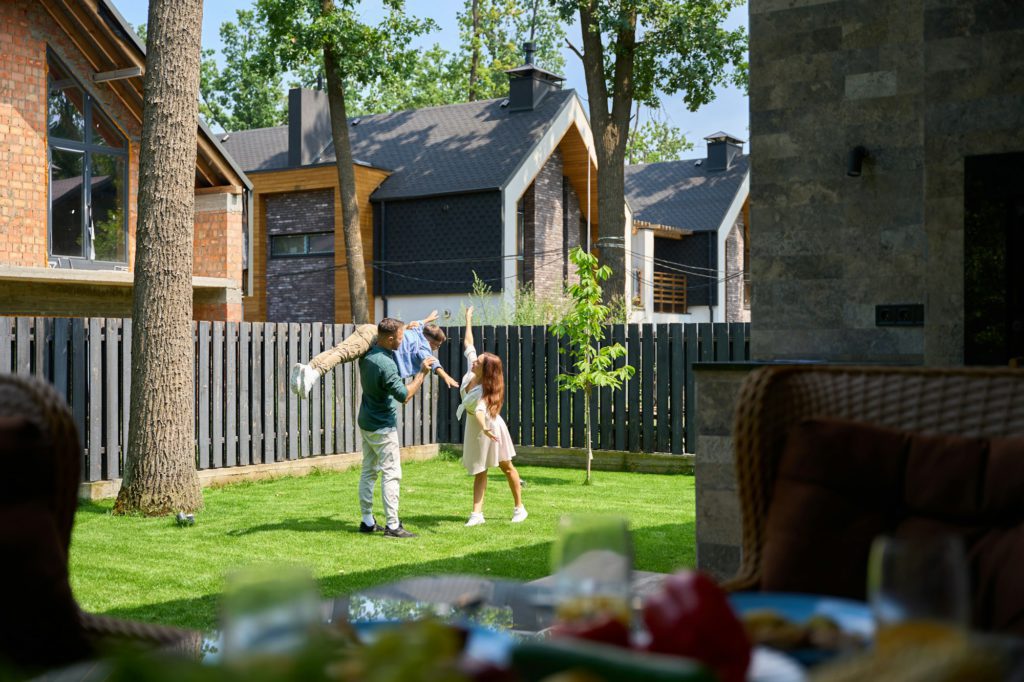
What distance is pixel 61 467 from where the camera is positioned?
224cm

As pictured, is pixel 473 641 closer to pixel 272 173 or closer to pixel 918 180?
pixel 918 180

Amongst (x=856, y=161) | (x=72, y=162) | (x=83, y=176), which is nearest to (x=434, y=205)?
(x=83, y=176)

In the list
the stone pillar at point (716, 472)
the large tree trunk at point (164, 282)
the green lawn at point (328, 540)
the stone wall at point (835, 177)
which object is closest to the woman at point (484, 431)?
the green lawn at point (328, 540)

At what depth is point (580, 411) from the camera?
47.7 feet

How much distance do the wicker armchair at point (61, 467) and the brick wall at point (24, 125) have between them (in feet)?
50.2

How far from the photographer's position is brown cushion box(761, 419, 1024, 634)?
2.22 m

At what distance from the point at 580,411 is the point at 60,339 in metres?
6.96

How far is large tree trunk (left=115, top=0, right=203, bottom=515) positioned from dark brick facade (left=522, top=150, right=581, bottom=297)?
56.5 feet

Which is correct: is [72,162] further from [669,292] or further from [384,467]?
[669,292]

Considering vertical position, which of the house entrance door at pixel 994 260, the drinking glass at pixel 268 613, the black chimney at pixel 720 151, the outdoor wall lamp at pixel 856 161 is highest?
the black chimney at pixel 720 151

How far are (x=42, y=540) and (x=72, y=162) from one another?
16.7 metres

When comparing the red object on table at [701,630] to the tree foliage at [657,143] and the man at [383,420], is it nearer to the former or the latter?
the man at [383,420]

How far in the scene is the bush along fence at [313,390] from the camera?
10625 millimetres

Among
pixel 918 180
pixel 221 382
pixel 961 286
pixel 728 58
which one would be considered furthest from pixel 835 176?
pixel 728 58
